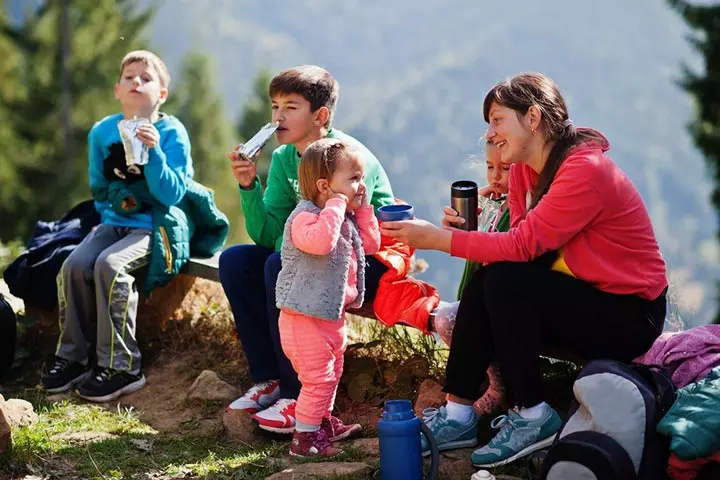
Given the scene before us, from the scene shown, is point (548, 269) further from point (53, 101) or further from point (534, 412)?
point (53, 101)

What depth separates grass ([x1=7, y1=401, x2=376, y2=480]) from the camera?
3701 millimetres

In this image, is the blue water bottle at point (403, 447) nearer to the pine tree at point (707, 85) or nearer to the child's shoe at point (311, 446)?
the child's shoe at point (311, 446)

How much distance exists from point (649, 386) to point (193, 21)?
142 metres

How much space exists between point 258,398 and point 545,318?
4.82ft

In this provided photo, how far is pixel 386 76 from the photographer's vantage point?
171 metres

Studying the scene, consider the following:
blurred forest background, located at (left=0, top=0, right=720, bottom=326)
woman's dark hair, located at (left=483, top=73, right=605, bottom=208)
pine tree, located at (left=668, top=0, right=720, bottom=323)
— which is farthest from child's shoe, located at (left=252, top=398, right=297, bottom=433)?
pine tree, located at (left=668, top=0, right=720, bottom=323)

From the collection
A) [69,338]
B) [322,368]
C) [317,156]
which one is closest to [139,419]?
[69,338]

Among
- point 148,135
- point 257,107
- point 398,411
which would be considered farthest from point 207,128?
point 398,411

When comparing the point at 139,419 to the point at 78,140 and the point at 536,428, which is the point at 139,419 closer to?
the point at 536,428

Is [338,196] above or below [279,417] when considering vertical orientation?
above

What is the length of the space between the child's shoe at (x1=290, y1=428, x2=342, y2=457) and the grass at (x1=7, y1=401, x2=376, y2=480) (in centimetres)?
7

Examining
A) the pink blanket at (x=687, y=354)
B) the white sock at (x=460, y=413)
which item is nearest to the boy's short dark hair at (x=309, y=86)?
the white sock at (x=460, y=413)

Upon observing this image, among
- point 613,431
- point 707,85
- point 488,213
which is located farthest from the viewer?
point 707,85

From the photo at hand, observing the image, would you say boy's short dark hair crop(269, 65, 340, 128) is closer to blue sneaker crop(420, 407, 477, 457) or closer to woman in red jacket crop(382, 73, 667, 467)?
woman in red jacket crop(382, 73, 667, 467)
